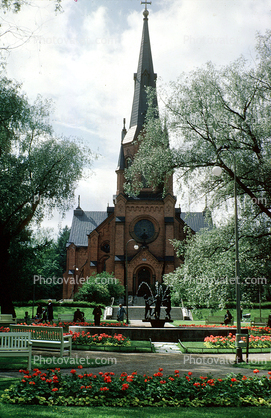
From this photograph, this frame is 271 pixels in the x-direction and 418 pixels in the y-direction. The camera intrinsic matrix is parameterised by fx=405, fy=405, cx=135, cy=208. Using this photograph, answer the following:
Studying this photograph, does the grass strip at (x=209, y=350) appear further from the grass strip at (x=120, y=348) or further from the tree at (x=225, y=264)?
the tree at (x=225, y=264)

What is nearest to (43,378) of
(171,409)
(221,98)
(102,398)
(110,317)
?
(102,398)

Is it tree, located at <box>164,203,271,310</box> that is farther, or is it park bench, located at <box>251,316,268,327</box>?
park bench, located at <box>251,316,268,327</box>

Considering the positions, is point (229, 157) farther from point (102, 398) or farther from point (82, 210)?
point (82, 210)

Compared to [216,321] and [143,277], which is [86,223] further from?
[216,321]

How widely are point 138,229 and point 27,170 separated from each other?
26.8m

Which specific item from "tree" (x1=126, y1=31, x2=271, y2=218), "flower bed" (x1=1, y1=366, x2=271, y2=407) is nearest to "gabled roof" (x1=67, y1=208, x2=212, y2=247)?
"tree" (x1=126, y1=31, x2=271, y2=218)

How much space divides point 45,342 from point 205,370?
15.0ft

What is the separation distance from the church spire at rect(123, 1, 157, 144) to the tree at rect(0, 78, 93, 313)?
25775 millimetres

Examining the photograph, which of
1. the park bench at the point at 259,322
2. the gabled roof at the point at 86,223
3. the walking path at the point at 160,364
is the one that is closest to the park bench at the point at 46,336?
the walking path at the point at 160,364

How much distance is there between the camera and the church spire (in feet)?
159

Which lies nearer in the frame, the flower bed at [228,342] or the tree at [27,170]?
the flower bed at [228,342]

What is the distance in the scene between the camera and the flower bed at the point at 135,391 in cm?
644

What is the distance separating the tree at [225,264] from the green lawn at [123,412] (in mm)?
9184

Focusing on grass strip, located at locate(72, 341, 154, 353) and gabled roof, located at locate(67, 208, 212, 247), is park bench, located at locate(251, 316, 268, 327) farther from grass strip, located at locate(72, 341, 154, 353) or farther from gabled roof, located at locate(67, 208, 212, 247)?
gabled roof, located at locate(67, 208, 212, 247)
